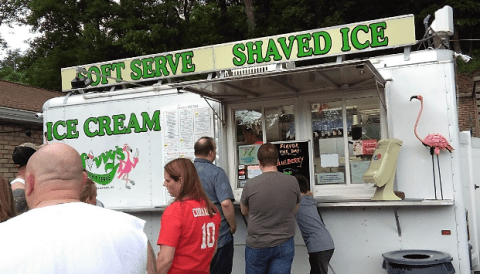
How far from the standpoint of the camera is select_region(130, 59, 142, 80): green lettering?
263 inches

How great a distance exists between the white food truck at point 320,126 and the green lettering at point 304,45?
1 cm

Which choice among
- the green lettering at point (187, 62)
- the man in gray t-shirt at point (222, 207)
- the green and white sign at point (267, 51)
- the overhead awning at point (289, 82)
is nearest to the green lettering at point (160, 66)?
the green and white sign at point (267, 51)

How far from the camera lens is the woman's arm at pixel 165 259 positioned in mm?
3074

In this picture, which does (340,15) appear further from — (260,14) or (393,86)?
(393,86)

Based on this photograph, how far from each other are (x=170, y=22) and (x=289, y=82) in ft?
50.0

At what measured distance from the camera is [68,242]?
61.3 inches

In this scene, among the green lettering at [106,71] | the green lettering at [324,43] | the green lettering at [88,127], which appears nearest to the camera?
the green lettering at [324,43]

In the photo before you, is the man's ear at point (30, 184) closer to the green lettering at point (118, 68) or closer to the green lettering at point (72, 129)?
the green lettering at point (118, 68)

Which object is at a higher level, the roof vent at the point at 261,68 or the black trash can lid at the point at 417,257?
the roof vent at the point at 261,68

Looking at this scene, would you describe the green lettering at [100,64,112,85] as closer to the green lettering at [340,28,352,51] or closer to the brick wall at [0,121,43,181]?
the green lettering at [340,28,352,51]

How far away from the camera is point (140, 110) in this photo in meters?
6.50

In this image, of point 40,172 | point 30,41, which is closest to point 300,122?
point 40,172

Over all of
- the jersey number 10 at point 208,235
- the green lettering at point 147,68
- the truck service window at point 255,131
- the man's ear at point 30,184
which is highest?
the green lettering at point 147,68

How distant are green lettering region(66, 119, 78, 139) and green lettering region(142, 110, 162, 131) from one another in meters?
1.18
